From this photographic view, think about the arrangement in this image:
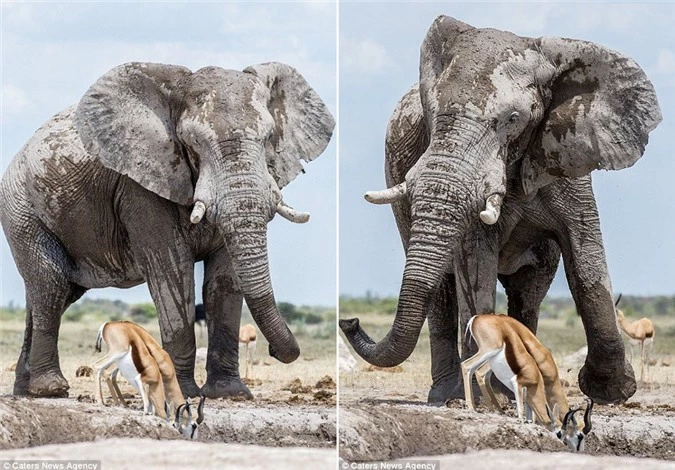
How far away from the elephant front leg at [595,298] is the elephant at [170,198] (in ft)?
6.36

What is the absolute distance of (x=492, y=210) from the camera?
441 inches

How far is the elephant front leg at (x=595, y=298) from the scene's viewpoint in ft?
40.4

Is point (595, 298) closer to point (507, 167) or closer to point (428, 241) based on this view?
point (507, 167)

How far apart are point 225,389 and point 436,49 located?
10.9 feet

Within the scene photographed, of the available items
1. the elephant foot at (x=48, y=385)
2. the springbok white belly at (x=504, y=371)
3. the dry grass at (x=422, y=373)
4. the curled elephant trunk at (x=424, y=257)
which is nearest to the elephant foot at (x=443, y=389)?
the dry grass at (x=422, y=373)

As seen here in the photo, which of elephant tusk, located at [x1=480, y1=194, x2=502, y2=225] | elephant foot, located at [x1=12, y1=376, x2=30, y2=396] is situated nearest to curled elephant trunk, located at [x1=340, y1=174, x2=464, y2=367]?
elephant tusk, located at [x1=480, y1=194, x2=502, y2=225]

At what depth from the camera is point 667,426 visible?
41.2ft

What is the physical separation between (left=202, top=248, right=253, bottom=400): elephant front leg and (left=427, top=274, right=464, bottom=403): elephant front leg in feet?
5.02

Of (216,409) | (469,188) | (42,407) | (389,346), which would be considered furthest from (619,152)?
(42,407)

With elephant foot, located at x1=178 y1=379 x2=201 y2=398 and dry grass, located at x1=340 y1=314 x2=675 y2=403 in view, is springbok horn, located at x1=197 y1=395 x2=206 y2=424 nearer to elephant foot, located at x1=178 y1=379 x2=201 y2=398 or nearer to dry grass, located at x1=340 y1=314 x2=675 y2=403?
elephant foot, located at x1=178 y1=379 x2=201 y2=398

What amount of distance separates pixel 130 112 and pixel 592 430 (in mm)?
4250

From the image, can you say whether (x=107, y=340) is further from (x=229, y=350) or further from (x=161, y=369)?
(x=229, y=350)

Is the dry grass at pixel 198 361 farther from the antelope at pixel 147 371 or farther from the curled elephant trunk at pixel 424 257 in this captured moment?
the curled elephant trunk at pixel 424 257

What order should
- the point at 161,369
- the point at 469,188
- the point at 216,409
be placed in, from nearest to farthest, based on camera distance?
the point at 469,188 < the point at 161,369 < the point at 216,409
